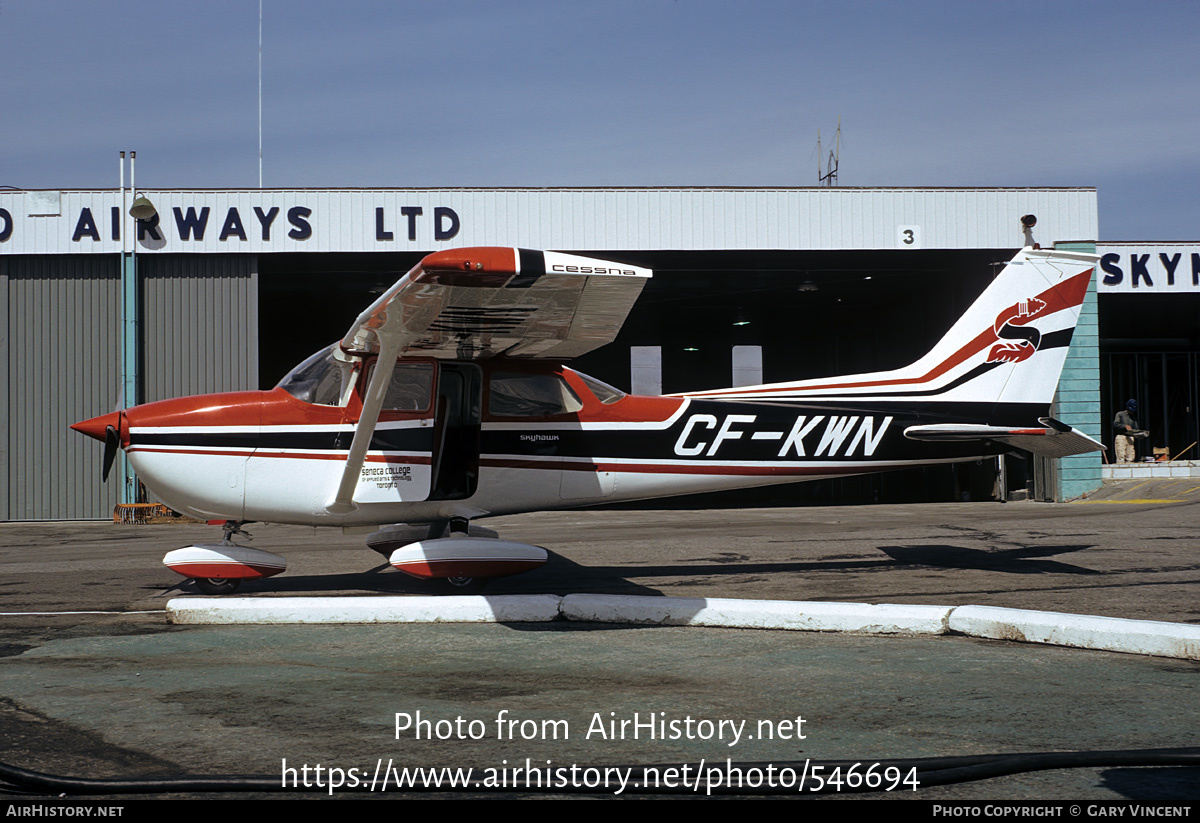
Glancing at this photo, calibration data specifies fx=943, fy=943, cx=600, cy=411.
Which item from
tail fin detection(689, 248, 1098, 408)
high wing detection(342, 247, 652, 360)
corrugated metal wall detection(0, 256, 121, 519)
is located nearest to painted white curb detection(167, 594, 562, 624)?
high wing detection(342, 247, 652, 360)

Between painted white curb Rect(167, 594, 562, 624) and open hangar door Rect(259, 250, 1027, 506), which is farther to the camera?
open hangar door Rect(259, 250, 1027, 506)

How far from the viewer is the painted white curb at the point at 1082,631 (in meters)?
4.96

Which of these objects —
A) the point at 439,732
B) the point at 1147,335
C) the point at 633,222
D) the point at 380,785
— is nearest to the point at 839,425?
the point at 439,732

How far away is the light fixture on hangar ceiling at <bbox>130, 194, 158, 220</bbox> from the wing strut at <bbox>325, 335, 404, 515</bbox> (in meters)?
13.1

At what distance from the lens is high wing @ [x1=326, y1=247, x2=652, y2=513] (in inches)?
214

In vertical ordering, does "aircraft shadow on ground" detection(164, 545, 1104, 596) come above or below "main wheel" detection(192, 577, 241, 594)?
below

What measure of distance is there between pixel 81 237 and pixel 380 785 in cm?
1963

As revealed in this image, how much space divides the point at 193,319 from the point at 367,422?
45.3 ft

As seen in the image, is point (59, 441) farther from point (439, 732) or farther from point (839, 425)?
point (439, 732)

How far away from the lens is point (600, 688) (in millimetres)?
4590

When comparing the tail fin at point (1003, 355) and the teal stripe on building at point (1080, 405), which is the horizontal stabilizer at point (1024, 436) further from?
the teal stripe on building at point (1080, 405)

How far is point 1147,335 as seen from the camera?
3231cm

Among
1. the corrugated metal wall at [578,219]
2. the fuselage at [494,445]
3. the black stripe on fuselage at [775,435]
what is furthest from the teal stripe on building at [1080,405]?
the fuselage at [494,445]

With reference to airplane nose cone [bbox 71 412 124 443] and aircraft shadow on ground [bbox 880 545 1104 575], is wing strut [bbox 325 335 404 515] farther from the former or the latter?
aircraft shadow on ground [bbox 880 545 1104 575]
